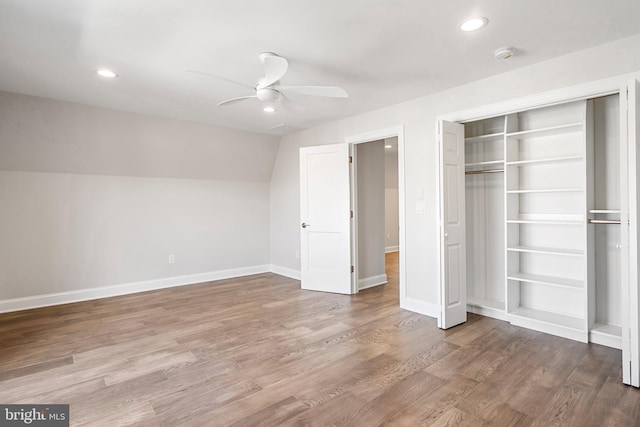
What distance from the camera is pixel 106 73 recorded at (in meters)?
3.21

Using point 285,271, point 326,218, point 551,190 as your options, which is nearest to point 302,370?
point 326,218

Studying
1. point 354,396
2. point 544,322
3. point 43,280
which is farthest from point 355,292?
point 43,280

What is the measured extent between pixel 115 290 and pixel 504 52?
215 inches

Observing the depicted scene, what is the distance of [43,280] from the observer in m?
4.37

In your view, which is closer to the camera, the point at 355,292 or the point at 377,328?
the point at 377,328

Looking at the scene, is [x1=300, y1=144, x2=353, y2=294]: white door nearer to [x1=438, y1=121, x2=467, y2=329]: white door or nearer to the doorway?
the doorway

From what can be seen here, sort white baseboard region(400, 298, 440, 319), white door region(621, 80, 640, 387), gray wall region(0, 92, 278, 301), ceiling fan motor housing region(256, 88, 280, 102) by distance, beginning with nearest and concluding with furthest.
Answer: white door region(621, 80, 640, 387) < ceiling fan motor housing region(256, 88, 280, 102) < white baseboard region(400, 298, 440, 319) < gray wall region(0, 92, 278, 301)

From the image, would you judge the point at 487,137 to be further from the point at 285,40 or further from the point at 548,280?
the point at 285,40

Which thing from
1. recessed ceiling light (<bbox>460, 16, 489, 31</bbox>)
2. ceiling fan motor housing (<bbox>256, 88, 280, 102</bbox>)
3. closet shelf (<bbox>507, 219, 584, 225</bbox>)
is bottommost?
closet shelf (<bbox>507, 219, 584, 225</bbox>)

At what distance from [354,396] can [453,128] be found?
8.95 ft

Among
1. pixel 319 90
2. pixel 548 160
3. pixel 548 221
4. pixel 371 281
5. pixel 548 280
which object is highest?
pixel 319 90

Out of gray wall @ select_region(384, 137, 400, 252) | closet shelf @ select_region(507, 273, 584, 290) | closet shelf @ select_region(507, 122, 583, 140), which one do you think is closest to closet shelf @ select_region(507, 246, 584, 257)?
closet shelf @ select_region(507, 273, 584, 290)

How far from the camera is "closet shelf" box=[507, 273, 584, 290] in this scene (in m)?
3.18

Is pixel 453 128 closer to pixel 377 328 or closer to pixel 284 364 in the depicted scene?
pixel 377 328
